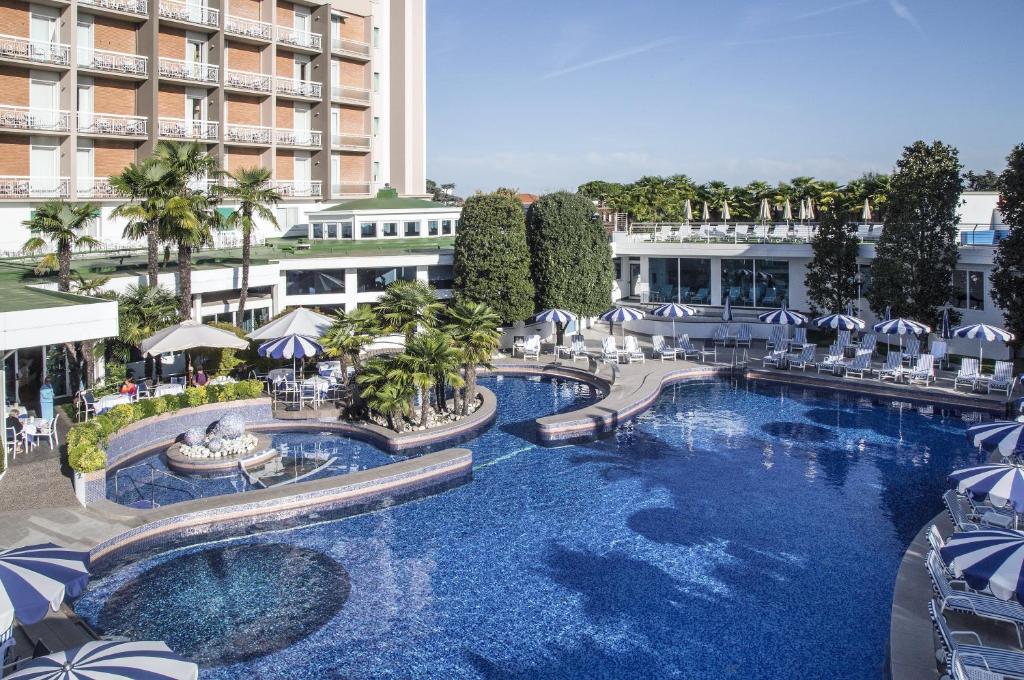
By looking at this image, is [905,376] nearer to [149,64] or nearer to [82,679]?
[82,679]

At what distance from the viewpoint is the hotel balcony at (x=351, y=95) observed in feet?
138

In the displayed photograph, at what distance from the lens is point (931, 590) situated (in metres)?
11.7

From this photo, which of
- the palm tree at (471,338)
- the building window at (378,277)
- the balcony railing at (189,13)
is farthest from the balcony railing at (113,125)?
the palm tree at (471,338)

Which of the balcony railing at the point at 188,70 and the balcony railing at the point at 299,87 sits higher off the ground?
the balcony railing at the point at 299,87

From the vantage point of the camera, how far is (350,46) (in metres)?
42.8

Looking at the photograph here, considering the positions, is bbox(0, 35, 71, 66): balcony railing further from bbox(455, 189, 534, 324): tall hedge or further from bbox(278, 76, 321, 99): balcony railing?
bbox(455, 189, 534, 324): tall hedge

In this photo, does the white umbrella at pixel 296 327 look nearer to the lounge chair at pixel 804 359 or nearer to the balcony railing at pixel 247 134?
the lounge chair at pixel 804 359

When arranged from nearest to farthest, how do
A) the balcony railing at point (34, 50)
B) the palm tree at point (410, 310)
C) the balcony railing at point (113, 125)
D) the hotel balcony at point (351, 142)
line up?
the palm tree at point (410, 310)
the balcony railing at point (34, 50)
the balcony railing at point (113, 125)
the hotel balcony at point (351, 142)

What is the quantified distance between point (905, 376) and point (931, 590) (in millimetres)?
15657

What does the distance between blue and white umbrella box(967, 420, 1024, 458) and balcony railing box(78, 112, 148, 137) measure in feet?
104

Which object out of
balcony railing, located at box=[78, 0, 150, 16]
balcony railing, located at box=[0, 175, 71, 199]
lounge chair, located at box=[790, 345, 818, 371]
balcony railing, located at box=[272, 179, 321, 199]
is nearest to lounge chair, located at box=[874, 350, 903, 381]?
lounge chair, located at box=[790, 345, 818, 371]

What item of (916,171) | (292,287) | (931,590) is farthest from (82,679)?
(916,171)

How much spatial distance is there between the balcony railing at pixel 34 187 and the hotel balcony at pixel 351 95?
50.7 feet

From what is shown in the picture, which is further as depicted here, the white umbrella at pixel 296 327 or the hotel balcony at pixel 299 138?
the hotel balcony at pixel 299 138
